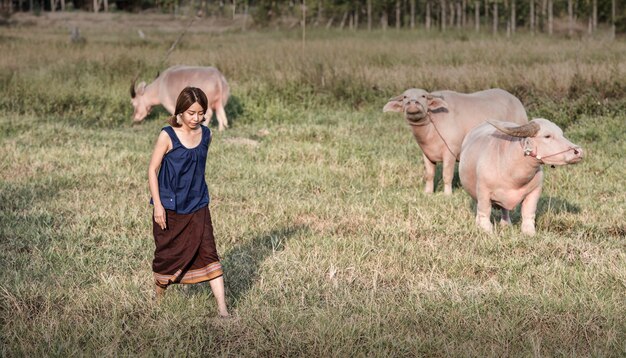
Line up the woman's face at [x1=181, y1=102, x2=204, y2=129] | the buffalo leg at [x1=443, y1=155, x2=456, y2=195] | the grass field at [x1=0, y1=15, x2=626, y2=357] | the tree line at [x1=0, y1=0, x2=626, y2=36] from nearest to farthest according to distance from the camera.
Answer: the grass field at [x1=0, y1=15, x2=626, y2=357], the woman's face at [x1=181, y1=102, x2=204, y2=129], the buffalo leg at [x1=443, y1=155, x2=456, y2=195], the tree line at [x1=0, y1=0, x2=626, y2=36]

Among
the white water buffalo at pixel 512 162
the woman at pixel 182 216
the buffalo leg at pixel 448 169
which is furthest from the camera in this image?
the buffalo leg at pixel 448 169

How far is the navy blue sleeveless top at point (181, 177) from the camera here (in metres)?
4.54

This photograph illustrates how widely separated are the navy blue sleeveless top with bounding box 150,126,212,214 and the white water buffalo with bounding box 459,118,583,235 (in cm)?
230

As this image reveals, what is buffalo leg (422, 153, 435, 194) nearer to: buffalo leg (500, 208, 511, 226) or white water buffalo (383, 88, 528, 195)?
white water buffalo (383, 88, 528, 195)

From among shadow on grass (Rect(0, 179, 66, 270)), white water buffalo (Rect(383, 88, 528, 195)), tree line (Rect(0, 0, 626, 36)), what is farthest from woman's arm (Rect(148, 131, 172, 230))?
tree line (Rect(0, 0, 626, 36))

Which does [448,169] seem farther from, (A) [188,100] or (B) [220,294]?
(A) [188,100]

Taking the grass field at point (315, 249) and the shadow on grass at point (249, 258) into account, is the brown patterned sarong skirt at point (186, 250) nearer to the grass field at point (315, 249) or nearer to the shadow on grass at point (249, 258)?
the grass field at point (315, 249)

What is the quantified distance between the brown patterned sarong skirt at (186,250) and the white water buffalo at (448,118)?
12.5 feet

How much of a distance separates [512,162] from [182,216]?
103 inches

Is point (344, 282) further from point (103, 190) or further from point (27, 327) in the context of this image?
point (103, 190)

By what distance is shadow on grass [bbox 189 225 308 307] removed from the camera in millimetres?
5141

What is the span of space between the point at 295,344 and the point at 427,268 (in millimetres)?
1526

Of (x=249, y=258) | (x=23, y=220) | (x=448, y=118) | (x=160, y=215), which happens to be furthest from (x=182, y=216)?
(x=448, y=118)

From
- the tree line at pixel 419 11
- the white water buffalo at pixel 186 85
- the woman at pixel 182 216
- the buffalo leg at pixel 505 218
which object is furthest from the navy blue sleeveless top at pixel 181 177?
the tree line at pixel 419 11
